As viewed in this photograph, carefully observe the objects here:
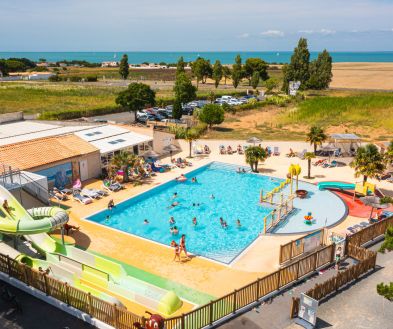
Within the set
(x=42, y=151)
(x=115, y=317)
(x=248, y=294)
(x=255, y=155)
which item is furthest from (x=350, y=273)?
(x=42, y=151)

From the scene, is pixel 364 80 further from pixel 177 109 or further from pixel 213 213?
pixel 213 213

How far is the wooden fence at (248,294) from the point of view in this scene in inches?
523

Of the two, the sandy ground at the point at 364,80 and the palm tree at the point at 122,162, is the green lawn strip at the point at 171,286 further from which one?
the sandy ground at the point at 364,80

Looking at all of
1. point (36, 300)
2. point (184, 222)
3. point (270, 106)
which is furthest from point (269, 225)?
point (270, 106)

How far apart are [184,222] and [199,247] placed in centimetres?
375

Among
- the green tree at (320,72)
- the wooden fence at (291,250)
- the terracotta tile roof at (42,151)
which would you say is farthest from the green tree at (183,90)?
the wooden fence at (291,250)

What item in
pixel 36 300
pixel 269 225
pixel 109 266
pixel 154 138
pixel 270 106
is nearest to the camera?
pixel 36 300

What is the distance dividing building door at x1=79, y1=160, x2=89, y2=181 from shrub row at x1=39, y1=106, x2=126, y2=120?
64.8 feet

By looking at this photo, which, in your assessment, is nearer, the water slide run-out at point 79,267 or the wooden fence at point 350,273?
the wooden fence at point 350,273

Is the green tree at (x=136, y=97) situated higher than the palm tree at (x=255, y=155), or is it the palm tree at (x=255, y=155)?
the green tree at (x=136, y=97)

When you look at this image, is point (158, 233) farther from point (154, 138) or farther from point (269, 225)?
point (154, 138)

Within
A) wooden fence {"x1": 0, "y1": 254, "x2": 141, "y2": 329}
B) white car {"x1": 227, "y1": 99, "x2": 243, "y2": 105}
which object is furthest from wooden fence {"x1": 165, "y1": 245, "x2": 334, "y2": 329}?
Result: white car {"x1": 227, "y1": 99, "x2": 243, "y2": 105}

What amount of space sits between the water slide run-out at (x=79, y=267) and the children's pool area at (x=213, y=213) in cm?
516

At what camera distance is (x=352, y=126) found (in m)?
49.7
